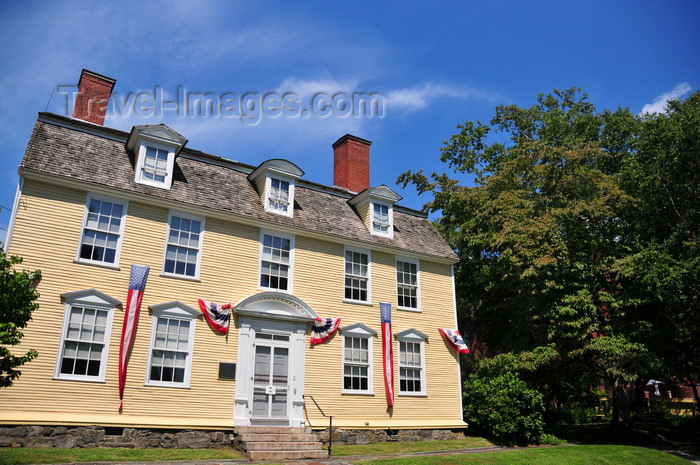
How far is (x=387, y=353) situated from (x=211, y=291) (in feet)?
20.7

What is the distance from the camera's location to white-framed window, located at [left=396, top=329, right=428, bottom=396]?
17609 mm

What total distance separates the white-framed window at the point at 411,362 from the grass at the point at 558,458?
379 centimetres

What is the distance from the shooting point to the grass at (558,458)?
12570 mm

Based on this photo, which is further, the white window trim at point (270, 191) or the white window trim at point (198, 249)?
A: the white window trim at point (270, 191)

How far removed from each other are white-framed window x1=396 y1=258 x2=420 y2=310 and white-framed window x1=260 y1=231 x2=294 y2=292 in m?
4.41

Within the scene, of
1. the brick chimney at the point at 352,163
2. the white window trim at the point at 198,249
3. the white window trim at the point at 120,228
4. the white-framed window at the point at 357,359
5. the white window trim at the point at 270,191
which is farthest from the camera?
the brick chimney at the point at 352,163

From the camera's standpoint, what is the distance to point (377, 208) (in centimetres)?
1947

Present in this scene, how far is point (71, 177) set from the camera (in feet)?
43.4

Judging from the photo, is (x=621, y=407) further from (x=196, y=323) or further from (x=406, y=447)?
(x=196, y=323)

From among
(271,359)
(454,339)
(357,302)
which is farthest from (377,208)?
(271,359)

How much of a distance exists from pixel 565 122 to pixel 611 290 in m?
12.2

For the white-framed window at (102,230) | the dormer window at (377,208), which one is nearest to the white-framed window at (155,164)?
the white-framed window at (102,230)

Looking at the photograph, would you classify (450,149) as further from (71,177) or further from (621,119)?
(71,177)

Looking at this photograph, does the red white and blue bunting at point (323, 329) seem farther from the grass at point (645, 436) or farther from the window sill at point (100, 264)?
the grass at point (645, 436)
